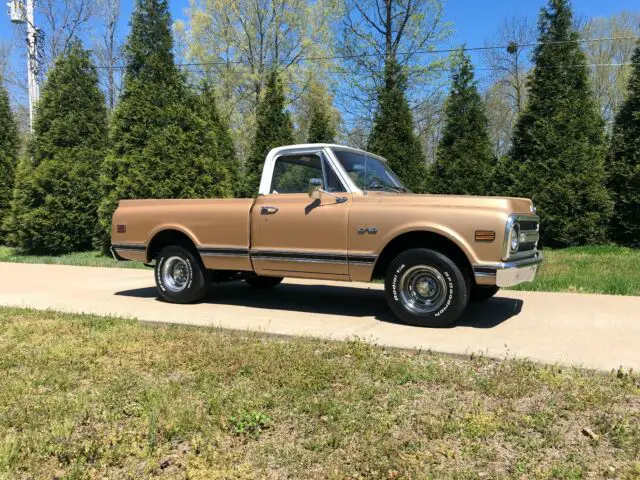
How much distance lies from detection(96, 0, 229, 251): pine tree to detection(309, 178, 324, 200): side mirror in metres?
7.47

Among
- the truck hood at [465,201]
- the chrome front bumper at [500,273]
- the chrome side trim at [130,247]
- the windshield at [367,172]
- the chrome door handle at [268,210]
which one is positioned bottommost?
the chrome front bumper at [500,273]

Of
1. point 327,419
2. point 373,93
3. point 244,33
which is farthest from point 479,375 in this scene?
point 244,33

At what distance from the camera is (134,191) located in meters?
13.1

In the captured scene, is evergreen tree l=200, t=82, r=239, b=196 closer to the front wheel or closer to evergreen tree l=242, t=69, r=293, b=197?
evergreen tree l=242, t=69, r=293, b=197

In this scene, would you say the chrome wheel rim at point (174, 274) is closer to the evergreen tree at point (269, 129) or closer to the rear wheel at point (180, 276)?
the rear wheel at point (180, 276)

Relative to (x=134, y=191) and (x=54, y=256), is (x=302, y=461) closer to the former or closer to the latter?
(x=134, y=191)

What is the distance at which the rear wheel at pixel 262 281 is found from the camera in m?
8.52

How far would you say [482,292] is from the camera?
6.86 meters

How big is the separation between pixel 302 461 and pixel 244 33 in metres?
29.8

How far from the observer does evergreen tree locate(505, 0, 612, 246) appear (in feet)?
42.7

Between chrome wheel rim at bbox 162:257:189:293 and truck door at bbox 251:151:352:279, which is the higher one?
truck door at bbox 251:151:352:279

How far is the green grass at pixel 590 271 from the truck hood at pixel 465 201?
9.09ft

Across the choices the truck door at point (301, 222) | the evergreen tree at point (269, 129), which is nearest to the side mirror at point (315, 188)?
the truck door at point (301, 222)

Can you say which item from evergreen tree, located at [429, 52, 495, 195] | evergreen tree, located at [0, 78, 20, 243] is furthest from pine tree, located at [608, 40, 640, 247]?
evergreen tree, located at [0, 78, 20, 243]
